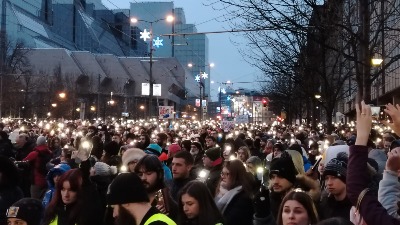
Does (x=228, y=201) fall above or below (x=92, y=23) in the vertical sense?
below

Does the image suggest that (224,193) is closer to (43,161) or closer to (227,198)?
(227,198)

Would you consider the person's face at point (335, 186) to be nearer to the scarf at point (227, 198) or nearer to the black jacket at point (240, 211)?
the black jacket at point (240, 211)

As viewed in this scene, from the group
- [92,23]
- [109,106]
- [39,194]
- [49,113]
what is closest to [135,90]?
[92,23]

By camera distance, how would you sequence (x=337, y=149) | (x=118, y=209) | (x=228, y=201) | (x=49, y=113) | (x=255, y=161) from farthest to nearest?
(x=49, y=113), (x=255, y=161), (x=337, y=149), (x=228, y=201), (x=118, y=209)

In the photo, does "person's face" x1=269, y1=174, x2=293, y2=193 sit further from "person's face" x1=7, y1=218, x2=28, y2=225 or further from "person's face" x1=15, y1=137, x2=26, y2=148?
"person's face" x1=15, y1=137, x2=26, y2=148

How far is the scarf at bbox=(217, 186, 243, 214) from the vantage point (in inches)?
248

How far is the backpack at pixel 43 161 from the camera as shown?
11938mm

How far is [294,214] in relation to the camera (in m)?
4.58

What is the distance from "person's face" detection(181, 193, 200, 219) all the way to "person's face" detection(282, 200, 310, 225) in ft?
3.34

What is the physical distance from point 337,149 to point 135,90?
112m

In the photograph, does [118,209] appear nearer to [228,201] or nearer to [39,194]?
[228,201]

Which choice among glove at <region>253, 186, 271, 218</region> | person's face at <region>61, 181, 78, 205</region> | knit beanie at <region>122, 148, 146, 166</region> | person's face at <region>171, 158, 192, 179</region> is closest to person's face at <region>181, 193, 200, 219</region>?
glove at <region>253, 186, 271, 218</region>

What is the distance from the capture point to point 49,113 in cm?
6612

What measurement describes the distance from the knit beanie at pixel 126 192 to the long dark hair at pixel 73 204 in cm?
198
